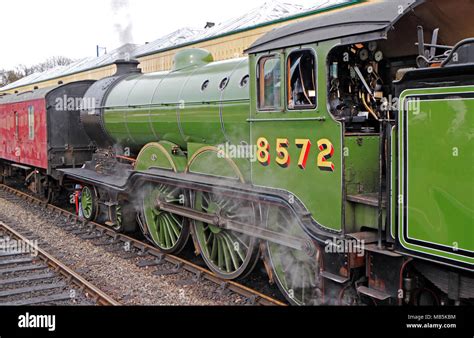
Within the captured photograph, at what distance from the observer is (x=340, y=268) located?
4.79m

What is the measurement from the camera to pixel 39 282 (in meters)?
7.34

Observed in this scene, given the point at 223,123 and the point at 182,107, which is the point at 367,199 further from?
the point at 182,107

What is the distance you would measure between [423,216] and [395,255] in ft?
1.55

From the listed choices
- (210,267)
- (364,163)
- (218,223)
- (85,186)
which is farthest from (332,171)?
(85,186)

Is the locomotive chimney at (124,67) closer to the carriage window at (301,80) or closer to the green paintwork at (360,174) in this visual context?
the carriage window at (301,80)

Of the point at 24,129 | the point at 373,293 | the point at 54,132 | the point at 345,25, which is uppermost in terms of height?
the point at 345,25

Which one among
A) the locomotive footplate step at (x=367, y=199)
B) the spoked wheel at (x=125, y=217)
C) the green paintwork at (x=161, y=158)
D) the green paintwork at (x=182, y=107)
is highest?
the green paintwork at (x=182, y=107)

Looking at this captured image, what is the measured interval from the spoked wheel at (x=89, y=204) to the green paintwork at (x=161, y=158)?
7.92 feet

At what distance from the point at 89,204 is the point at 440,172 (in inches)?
344

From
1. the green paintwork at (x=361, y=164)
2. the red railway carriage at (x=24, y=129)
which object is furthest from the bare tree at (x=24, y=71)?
the green paintwork at (x=361, y=164)

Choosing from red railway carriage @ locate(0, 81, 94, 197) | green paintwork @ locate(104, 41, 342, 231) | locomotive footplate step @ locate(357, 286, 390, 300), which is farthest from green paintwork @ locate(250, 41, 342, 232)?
red railway carriage @ locate(0, 81, 94, 197)

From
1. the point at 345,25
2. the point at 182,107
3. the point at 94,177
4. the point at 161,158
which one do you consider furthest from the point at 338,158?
the point at 94,177

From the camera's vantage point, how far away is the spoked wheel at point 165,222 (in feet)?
25.7

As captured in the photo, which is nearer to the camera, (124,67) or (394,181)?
(394,181)
